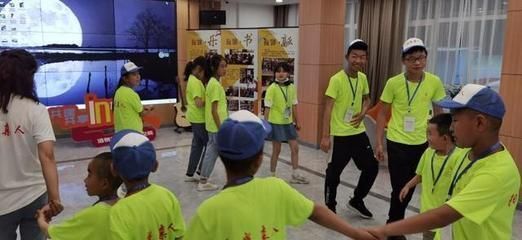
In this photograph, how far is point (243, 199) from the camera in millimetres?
1269

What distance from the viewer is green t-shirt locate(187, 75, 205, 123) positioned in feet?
13.7

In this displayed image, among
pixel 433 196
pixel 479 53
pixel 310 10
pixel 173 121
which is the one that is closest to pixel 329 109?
pixel 433 196

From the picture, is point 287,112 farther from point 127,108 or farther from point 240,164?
point 240,164

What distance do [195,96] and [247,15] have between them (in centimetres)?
539

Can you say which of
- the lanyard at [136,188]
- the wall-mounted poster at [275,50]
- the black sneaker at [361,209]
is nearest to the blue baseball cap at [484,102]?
the lanyard at [136,188]

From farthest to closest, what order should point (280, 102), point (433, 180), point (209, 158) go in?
point (280, 102) < point (209, 158) < point (433, 180)

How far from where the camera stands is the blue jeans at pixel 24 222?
6.29 ft

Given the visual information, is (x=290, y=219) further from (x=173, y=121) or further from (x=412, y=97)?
(x=173, y=121)

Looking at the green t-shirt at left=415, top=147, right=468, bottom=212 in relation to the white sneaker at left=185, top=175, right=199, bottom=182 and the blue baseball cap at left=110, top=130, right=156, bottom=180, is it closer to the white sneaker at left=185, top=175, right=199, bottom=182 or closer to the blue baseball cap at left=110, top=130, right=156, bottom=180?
the blue baseball cap at left=110, top=130, right=156, bottom=180

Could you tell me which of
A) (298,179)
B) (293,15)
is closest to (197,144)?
(298,179)

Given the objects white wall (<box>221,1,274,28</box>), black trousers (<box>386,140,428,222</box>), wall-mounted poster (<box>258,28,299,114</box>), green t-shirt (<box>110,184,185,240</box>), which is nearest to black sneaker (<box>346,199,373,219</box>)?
black trousers (<box>386,140,428,222</box>)

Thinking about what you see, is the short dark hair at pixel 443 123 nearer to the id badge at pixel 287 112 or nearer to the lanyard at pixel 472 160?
the lanyard at pixel 472 160

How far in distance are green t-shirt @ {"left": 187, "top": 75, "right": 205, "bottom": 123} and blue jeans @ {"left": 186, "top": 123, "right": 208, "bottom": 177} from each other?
0.24 ft

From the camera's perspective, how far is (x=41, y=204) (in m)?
1.99
